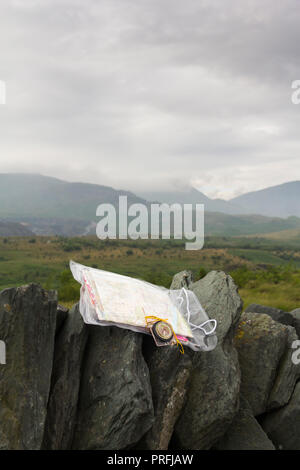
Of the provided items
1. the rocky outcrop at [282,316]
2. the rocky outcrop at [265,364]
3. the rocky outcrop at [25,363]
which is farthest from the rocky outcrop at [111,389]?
the rocky outcrop at [282,316]

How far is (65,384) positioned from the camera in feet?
23.5

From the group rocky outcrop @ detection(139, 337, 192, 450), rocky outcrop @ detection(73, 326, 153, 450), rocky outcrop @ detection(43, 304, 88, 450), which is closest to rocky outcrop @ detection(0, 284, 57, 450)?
rocky outcrop @ detection(43, 304, 88, 450)

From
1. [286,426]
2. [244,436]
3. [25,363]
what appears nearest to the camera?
[25,363]

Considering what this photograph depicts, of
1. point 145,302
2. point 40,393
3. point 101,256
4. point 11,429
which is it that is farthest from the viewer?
point 101,256

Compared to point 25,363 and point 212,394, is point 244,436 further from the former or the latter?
point 25,363

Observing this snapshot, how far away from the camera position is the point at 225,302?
386 inches

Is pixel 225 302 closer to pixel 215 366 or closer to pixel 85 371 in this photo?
pixel 215 366

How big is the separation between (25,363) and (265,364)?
645cm

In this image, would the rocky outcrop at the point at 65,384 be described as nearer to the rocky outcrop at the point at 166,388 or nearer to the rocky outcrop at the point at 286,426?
the rocky outcrop at the point at 166,388

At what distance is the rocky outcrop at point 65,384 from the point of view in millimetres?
6840

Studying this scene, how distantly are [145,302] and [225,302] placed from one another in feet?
8.55

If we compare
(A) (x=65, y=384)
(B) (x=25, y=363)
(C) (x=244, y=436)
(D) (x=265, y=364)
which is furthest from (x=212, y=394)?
(B) (x=25, y=363)

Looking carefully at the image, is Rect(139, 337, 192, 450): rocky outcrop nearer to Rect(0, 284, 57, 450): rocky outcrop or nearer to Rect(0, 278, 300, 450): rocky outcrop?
Rect(0, 278, 300, 450): rocky outcrop
